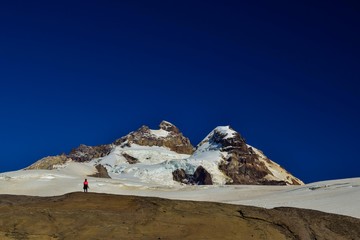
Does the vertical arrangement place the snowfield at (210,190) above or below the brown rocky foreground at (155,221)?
above

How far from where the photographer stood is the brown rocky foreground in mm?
14055

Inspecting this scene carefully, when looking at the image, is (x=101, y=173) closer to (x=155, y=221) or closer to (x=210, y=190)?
(x=210, y=190)

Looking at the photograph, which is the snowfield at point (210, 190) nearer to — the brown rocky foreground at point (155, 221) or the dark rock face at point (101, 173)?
the brown rocky foreground at point (155, 221)

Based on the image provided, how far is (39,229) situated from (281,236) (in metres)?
7.23

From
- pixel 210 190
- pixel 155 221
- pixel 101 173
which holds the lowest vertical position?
pixel 155 221

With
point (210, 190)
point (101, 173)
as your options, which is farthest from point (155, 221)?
point (101, 173)

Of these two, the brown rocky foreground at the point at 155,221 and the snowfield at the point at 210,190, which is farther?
the snowfield at the point at 210,190

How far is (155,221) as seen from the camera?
→ 1498 cm

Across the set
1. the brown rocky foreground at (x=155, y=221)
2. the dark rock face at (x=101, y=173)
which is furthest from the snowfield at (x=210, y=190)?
the dark rock face at (x=101, y=173)

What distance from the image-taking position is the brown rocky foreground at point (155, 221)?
14.1 metres

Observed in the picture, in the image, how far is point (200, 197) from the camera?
51594mm

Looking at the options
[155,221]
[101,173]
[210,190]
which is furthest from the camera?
[101,173]

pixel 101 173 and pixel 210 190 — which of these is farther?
pixel 101 173

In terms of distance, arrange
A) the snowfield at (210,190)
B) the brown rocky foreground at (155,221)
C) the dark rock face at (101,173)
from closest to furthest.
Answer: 1. the brown rocky foreground at (155,221)
2. the snowfield at (210,190)
3. the dark rock face at (101,173)
